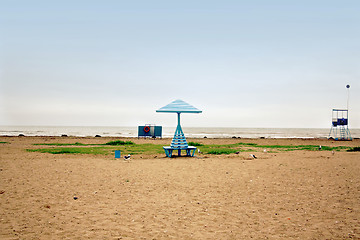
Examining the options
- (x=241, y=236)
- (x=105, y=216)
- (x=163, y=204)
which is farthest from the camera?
(x=163, y=204)

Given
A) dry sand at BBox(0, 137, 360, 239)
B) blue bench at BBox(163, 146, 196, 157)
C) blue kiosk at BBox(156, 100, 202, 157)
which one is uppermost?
blue kiosk at BBox(156, 100, 202, 157)

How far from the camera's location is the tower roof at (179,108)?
1886 centimetres

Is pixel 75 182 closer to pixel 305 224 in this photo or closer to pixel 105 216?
pixel 105 216

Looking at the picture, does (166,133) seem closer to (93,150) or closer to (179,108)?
(93,150)

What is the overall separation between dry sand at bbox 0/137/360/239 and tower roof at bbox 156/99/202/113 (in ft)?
22.1

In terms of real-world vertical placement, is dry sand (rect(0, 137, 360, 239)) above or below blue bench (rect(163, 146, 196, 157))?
below

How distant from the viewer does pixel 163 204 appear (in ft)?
25.5

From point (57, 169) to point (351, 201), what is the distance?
11.2 m

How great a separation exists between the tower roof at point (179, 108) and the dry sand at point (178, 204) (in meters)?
6.73

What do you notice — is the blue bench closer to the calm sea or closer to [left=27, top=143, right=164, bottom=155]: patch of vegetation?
[left=27, top=143, right=164, bottom=155]: patch of vegetation

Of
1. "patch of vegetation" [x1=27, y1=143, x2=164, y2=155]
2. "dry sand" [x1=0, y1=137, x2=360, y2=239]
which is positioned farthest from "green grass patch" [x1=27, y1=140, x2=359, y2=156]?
"dry sand" [x1=0, y1=137, x2=360, y2=239]

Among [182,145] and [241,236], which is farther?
[182,145]

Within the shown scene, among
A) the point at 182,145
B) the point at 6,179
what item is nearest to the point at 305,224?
the point at 6,179

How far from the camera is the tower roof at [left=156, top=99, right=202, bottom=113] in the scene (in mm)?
18859
